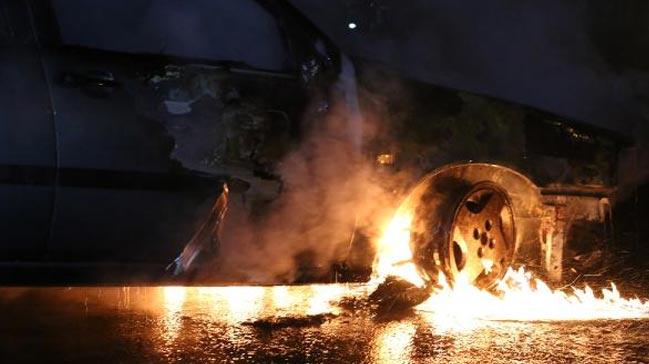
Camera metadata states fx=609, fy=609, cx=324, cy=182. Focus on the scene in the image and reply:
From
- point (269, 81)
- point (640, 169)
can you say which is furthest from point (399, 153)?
point (640, 169)

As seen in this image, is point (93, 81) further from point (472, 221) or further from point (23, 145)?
point (472, 221)

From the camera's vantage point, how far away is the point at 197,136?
283cm

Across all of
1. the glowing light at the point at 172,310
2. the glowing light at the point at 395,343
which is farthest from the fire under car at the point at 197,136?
the glowing light at the point at 172,310

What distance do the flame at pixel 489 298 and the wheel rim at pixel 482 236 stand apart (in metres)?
0.05

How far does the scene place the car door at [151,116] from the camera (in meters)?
2.66

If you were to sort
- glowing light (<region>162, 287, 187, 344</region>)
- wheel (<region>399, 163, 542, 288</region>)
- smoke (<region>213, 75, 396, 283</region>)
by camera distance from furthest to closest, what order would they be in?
wheel (<region>399, 163, 542, 288</region>) < glowing light (<region>162, 287, 187, 344</region>) < smoke (<region>213, 75, 396, 283</region>)

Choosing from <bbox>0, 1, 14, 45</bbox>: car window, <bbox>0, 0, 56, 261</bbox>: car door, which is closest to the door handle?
<bbox>0, 0, 56, 261</bbox>: car door

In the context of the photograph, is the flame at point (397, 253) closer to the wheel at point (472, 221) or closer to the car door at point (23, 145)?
the wheel at point (472, 221)

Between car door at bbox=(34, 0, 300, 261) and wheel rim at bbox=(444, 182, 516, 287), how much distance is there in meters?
1.20

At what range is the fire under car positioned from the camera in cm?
262

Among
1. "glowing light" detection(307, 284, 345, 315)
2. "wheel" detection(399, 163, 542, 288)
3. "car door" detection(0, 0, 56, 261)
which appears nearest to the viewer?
"car door" detection(0, 0, 56, 261)

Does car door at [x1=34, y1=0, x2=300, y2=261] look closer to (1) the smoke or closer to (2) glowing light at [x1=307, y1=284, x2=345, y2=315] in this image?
(1) the smoke

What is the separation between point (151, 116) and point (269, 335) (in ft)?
4.07

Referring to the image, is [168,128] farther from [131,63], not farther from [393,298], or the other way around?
[393,298]
